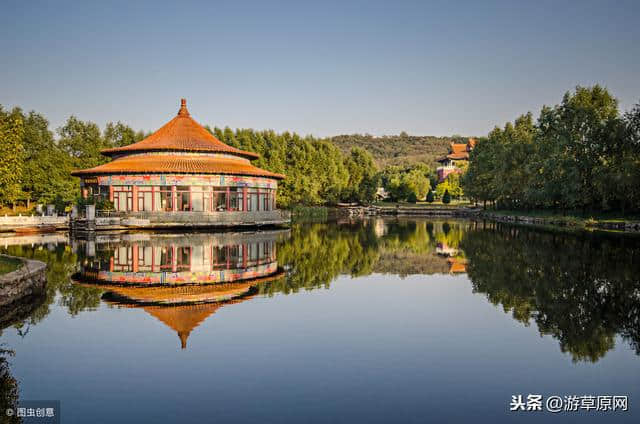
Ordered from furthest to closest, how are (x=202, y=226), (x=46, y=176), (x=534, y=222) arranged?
(x=46, y=176), (x=534, y=222), (x=202, y=226)

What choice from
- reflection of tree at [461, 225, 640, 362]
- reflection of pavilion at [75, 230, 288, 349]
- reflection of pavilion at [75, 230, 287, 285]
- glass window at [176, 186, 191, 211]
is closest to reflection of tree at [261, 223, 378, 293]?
reflection of pavilion at [75, 230, 288, 349]

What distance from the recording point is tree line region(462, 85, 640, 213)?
39.0 meters

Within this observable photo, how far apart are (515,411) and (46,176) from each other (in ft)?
208

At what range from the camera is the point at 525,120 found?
6694 cm

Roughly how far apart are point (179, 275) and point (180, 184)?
26.0 meters

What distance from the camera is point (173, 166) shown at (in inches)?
1641

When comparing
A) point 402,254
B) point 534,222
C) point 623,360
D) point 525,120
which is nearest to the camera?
point 623,360

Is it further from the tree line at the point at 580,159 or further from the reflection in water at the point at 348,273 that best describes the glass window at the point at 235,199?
the tree line at the point at 580,159

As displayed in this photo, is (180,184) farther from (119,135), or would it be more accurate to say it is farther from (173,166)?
(119,135)

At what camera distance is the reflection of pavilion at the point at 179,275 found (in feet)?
39.9

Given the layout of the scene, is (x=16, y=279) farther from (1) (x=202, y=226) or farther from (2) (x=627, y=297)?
(1) (x=202, y=226)

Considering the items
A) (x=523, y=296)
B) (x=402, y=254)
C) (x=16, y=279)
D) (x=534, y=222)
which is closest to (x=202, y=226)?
(x=402, y=254)

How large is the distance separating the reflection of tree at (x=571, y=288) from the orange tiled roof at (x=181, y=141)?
92.0ft

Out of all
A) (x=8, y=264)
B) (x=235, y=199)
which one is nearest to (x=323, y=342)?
(x=8, y=264)
